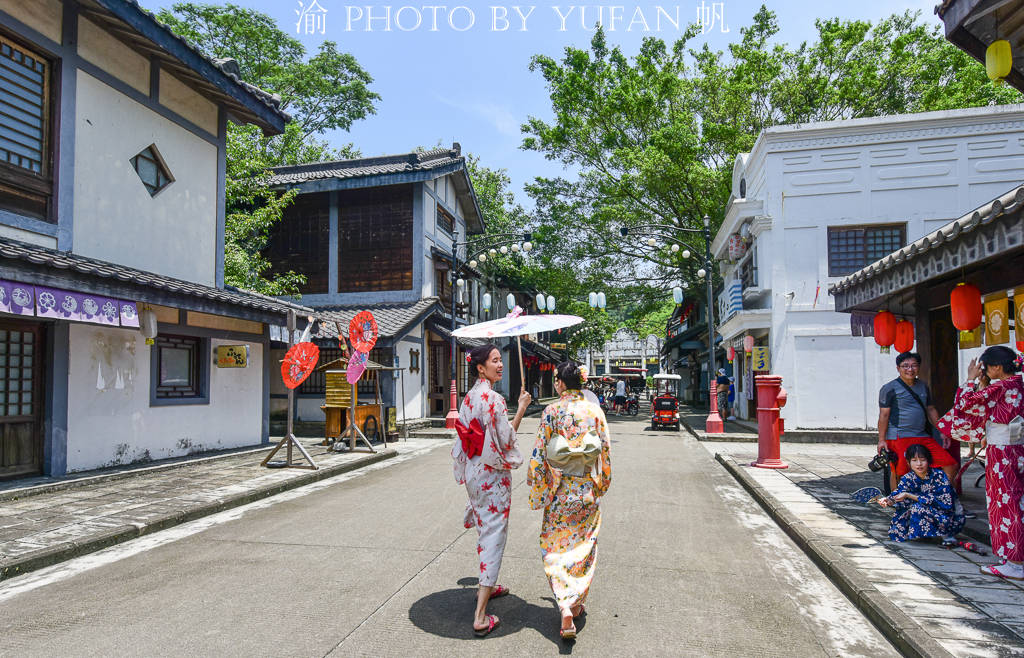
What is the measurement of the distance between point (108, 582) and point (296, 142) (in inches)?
1044

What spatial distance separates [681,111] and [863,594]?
81.9 feet

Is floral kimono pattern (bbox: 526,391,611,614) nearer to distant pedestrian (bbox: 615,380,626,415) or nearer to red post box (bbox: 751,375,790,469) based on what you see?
red post box (bbox: 751,375,790,469)

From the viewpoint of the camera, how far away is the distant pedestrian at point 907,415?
6898 millimetres

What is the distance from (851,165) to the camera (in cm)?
1733

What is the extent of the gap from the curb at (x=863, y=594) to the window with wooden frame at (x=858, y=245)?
11.9 metres

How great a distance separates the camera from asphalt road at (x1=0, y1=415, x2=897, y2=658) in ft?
12.7

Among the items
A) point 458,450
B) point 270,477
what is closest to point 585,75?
point 270,477

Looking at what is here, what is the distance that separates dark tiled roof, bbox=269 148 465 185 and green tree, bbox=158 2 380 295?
882 mm

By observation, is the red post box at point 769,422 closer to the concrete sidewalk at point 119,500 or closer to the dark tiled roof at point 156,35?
the concrete sidewalk at point 119,500

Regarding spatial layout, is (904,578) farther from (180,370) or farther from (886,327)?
(180,370)

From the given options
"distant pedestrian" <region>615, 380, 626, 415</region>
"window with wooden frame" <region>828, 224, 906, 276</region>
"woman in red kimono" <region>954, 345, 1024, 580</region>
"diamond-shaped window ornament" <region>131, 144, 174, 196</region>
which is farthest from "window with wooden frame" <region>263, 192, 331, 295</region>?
"woman in red kimono" <region>954, 345, 1024, 580</region>

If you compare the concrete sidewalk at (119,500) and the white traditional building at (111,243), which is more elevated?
the white traditional building at (111,243)

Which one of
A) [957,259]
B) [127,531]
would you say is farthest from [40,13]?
[957,259]

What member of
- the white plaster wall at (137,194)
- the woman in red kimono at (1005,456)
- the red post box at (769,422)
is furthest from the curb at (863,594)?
the white plaster wall at (137,194)
